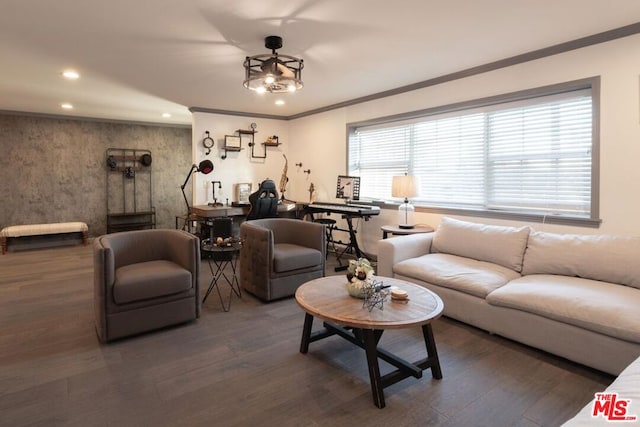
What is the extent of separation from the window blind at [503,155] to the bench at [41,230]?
5574 millimetres

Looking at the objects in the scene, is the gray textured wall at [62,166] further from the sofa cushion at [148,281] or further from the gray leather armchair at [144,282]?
the sofa cushion at [148,281]

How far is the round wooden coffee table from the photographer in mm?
1982

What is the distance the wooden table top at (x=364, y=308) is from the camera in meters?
1.98

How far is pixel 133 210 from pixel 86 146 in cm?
149

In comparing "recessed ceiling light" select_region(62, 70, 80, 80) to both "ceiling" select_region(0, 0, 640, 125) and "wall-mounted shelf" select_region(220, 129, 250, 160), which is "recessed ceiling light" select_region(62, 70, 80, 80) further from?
"wall-mounted shelf" select_region(220, 129, 250, 160)

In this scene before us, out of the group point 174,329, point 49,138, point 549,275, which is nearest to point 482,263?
point 549,275

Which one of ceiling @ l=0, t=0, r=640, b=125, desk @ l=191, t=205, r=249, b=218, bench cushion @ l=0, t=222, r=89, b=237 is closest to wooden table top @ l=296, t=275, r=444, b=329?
ceiling @ l=0, t=0, r=640, b=125

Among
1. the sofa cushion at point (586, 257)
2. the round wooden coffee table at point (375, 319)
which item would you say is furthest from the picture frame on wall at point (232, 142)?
the sofa cushion at point (586, 257)

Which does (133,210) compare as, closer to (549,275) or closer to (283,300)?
(283,300)

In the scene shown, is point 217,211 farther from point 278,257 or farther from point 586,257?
point 586,257

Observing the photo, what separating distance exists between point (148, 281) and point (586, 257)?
3368mm

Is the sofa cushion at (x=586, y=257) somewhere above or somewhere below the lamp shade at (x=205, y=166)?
below

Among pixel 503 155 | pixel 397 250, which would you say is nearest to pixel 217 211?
pixel 397 250

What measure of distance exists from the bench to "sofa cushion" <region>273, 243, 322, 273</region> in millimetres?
4733
